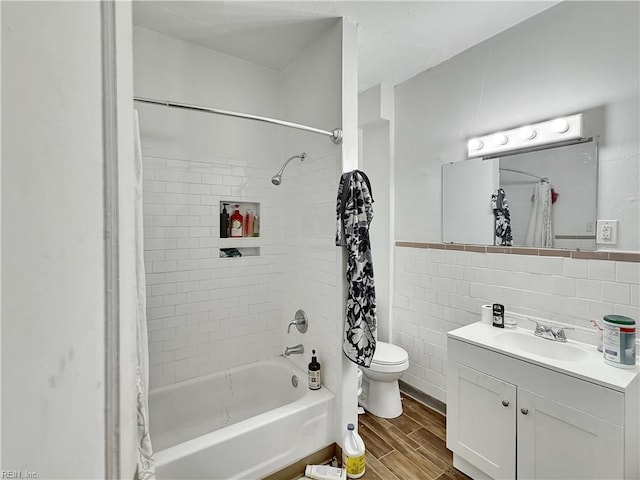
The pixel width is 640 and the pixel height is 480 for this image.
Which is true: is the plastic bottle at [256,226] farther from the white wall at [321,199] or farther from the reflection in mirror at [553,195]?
the reflection in mirror at [553,195]

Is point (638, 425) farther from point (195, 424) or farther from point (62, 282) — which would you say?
point (195, 424)

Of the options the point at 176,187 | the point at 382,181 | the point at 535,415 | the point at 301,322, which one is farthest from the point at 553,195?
the point at 176,187

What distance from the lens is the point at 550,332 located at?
1.64 m

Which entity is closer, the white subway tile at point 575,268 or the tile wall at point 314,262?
the white subway tile at point 575,268

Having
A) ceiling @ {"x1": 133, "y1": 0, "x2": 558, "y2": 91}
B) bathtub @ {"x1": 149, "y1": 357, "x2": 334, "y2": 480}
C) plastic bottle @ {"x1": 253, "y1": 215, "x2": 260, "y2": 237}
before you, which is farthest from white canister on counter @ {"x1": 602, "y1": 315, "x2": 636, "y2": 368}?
plastic bottle @ {"x1": 253, "y1": 215, "x2": 260, "y2": 237}

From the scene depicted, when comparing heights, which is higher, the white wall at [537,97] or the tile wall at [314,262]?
the white wall at [537,97]

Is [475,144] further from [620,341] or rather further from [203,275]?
[203,275]

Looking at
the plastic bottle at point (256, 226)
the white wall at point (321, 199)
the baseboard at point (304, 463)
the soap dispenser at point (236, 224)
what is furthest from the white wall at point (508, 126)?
the soap dispenser at point (236, 224)

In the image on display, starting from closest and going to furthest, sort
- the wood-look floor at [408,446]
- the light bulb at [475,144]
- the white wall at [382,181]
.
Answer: the wood-look floor at [408,446], the light bulb at [475,144], the white wall at [382,181]

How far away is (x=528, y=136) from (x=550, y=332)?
118cm

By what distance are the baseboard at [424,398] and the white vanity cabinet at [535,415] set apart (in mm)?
556

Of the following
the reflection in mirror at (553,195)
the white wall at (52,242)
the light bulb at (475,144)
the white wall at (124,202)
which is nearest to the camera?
the white wall at (52,242)

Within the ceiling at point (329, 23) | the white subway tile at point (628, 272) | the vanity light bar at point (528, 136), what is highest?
the ceiling at point (329, 23)

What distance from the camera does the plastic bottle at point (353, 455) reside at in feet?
5.35
